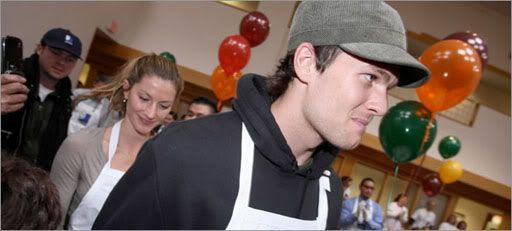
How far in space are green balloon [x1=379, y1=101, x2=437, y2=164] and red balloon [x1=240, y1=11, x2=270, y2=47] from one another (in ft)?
5.58

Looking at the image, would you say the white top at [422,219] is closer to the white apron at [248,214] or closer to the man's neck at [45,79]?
the man's neck at [45,79]

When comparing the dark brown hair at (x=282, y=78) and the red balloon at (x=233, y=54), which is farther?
the red balloon at (x=233, y=54)

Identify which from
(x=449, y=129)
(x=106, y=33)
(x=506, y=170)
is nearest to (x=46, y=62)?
(x=106, y=33)

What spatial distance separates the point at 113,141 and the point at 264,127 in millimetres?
883

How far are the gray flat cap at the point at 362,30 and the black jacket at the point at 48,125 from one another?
5.09 ft

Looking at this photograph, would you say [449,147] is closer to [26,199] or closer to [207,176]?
[207,176]

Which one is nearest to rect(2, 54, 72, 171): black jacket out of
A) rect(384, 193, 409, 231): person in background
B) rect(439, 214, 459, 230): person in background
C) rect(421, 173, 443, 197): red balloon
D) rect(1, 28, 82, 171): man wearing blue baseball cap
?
rect(1, 28, 82, 171): man wearing blue baseball cap

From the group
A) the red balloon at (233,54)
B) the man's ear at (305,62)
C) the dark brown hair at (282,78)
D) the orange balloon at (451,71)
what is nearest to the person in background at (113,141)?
the dark brown hair at (282,78)

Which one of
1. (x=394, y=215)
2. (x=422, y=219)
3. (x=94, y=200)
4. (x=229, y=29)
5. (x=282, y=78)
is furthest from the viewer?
(x=422, y=219)

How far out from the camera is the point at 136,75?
1.86m

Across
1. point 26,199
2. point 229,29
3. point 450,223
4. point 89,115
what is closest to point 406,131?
point 89,115

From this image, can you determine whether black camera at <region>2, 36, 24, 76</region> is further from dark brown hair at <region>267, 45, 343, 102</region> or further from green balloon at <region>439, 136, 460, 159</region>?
green balloon at <region>439, 136, 460, 159</region>

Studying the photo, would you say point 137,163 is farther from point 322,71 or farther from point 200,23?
point 200,23

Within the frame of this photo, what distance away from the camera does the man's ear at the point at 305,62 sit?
3.64ft
